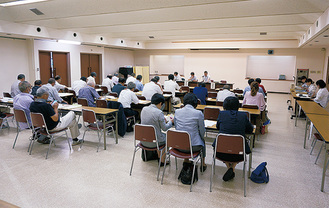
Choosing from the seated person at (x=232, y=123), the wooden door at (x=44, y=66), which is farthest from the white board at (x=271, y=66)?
the seated person at (x=232, y=123)

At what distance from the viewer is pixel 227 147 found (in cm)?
311

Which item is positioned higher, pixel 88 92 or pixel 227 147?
pixel 88 92

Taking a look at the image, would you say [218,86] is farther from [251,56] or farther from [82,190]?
[82,190]

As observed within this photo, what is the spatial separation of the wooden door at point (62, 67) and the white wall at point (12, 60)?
131 cm

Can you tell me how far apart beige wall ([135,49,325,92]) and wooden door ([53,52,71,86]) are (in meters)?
6.48

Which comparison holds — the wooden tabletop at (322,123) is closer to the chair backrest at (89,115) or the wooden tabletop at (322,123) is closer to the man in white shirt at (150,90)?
the chair backrest at (89,115)

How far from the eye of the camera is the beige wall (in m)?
14.0

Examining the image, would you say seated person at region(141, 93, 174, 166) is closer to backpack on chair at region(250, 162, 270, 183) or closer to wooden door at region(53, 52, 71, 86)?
backpack on chair at region(250, 162, 270, 183)

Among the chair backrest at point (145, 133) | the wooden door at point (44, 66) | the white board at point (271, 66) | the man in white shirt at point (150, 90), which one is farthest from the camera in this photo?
the white board at point (271, 66)

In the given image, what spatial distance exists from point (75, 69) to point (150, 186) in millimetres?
10189

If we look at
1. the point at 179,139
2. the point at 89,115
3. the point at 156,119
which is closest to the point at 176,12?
the point at 89,115

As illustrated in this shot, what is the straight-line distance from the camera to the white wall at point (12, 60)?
9.34 meters

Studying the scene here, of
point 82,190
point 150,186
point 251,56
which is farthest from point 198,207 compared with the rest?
point 251,56

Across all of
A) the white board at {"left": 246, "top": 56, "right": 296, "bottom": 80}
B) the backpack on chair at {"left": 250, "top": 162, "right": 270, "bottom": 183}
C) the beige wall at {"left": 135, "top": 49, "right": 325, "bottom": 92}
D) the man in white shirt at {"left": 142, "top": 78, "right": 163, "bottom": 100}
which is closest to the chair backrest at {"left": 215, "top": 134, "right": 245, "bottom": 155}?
the backpack on chair at {"left": 250, "top": 162, "right": 270, "bottom": 183}
